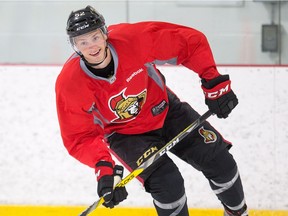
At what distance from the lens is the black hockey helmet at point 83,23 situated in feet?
9.20

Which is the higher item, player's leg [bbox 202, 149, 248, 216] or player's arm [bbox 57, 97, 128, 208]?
player's arm [bbox 57, 97, 128, 208]

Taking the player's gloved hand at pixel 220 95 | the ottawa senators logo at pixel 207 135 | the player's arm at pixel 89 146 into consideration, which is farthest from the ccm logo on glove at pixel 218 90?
the player's arm at pixel 89 146

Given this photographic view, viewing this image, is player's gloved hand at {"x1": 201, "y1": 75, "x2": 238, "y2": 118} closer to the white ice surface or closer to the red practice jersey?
the red practice jersey

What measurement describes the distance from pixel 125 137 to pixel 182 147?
0.25m

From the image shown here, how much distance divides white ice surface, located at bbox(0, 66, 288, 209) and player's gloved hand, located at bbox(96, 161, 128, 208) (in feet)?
3.60

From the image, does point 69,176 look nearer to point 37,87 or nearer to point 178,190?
point 37,87

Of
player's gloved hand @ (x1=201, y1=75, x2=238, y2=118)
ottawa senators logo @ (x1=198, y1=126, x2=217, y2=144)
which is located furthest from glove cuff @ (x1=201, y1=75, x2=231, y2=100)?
ottawa senators logo @ (x1=198, y1=126, x2=217, y2=144)

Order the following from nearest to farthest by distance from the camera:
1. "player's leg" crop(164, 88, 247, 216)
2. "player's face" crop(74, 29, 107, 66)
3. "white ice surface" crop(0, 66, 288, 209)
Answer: "player's face" crop(74, 29, 107, 66) → "player's leg" crop(164, 88, 247, 216) → "white ice surface" crop(0, 66, 288, 209)

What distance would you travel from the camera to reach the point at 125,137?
311cm

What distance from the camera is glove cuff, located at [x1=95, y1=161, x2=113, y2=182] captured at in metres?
2.88

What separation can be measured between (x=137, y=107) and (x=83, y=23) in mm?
449

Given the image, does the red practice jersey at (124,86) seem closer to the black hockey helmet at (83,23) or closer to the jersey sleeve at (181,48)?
the jersey sleeve at (181,48)

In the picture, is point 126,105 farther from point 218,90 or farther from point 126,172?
point 126,172

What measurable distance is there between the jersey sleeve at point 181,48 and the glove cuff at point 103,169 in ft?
1.57
